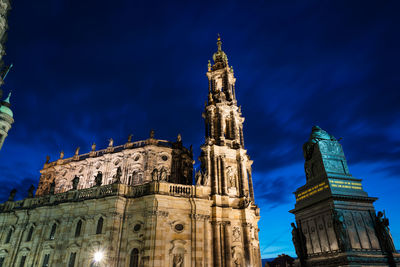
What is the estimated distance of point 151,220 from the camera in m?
27.5

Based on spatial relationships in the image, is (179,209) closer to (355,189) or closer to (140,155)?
(140,155)

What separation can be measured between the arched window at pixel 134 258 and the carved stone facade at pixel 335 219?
61.7 ft

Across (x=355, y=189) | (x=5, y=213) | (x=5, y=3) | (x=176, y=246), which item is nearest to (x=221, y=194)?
(x=176, y=246)

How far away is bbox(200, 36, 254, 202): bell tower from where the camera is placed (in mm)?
34281

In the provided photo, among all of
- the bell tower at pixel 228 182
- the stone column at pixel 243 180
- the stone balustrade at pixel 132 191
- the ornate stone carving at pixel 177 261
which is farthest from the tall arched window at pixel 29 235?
the stone column at pixel 243 180

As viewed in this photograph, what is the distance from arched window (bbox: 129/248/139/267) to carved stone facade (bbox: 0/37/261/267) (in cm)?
9


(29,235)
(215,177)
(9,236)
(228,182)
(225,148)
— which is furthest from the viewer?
(225,148)

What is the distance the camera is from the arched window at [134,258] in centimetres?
2658

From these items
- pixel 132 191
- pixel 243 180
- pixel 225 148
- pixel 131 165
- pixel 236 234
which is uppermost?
pixel 131 165

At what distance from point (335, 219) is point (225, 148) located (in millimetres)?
24897

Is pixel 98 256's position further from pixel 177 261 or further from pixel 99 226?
pixel 177 261

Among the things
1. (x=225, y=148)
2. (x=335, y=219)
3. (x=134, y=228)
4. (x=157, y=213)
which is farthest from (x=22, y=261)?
(x=335, y=219)

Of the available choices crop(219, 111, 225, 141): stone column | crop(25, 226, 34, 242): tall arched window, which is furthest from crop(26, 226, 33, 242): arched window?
crop(219, 111, 225, 141): stone column

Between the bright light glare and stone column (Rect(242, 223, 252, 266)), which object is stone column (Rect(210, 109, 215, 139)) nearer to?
stone column (Rect(242, 223, 252, 266))
